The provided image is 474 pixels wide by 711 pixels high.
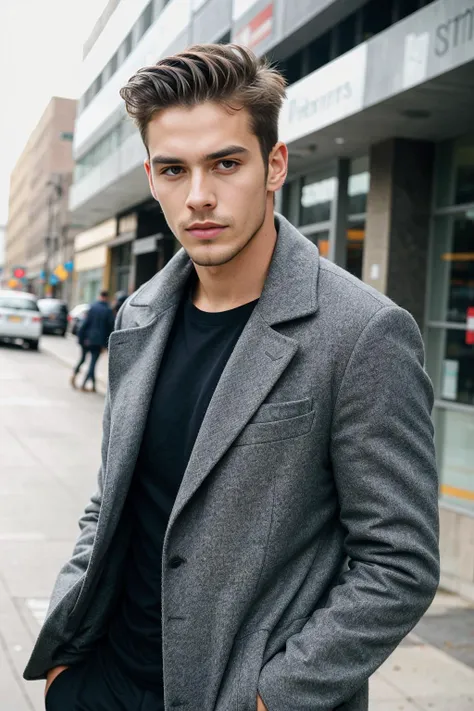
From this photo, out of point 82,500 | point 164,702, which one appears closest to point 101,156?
point 82,500

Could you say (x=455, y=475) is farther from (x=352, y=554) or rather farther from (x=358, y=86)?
(x=352, y=554)

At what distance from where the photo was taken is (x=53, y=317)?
38531 mm

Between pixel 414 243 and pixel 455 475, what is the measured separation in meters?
3.70

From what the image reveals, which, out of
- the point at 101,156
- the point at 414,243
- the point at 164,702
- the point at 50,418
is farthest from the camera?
the point at 101,156

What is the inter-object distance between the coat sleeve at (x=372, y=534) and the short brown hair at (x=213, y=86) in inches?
19.6

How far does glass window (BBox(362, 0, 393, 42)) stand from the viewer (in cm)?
1282

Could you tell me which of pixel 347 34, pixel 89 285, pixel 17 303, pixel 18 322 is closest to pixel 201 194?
pixel 347 34

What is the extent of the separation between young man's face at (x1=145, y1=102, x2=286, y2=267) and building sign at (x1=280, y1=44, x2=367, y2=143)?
855 cm

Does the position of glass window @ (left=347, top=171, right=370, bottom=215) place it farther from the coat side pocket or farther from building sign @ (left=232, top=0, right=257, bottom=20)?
the coat side pocket

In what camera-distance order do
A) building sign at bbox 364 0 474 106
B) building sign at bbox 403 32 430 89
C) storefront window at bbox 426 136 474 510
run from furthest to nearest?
building sign at bbox 403 32 430 89
storefront window at bbox 426 136 474 510
building sign at bbox 364 0 474 106

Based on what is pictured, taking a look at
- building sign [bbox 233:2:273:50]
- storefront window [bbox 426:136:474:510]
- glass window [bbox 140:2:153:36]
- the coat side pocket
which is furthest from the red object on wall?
glass window [bbox 140:2:153:36]

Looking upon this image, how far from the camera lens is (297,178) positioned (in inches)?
593

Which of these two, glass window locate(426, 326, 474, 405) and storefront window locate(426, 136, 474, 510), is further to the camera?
glass window locate(426, 326, 474, 405)

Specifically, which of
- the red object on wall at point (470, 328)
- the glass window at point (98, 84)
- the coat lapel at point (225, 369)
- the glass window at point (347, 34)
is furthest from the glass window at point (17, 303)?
the coat lapel at point (225, 369)
